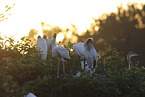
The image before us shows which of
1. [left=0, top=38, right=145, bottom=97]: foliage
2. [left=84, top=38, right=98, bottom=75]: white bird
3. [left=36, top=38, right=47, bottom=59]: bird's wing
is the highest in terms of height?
[left=36, top=38, right=47, bottom=59]: bird's wing

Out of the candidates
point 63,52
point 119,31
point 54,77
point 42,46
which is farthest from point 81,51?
point 119,31

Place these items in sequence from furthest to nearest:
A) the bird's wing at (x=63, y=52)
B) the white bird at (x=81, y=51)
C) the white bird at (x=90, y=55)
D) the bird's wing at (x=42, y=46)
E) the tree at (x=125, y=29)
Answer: the tree at (x=125, y=29), the bird's wing at (x=42, y=46), the white bird at (x=81, y=51), the bird's wing at (x=63, y=52), the white bird at (x=90, y=55)

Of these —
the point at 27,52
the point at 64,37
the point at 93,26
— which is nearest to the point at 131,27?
the point at 93,26

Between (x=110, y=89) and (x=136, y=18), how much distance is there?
1188 inches

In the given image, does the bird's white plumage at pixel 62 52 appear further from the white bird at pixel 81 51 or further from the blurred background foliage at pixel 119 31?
the blurred background foliage at pixel 119 31

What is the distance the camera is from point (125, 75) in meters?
12.3

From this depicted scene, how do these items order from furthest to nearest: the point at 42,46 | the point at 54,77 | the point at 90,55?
the point at 42,46
the point at 90,55
the point at 54,77

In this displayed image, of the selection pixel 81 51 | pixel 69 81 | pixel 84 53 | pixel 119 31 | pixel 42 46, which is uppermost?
pixel 119 31

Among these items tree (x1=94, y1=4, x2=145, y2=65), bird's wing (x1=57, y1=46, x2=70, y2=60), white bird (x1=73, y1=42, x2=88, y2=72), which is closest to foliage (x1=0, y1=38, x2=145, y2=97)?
bird's wing (x1=57, y1=46, x2=70, y2=60)

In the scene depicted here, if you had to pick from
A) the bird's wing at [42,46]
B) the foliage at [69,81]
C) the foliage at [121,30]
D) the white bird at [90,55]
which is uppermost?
the foliage at [121,30]

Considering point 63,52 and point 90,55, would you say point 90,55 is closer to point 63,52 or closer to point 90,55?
point 90,55

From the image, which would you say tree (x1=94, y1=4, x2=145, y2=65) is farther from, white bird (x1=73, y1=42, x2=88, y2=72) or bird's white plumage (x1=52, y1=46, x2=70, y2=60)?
bird's white plumage (x1=52, y1=46, x2=70, y2=60)

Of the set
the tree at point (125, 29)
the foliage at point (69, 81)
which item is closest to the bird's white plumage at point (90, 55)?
the foliage at point (69, 81)

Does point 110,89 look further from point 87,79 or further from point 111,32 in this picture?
point 111,32
